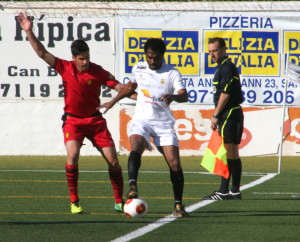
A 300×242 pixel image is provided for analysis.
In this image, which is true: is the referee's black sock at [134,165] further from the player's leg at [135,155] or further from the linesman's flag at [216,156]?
the linesman's flag at [216,156]

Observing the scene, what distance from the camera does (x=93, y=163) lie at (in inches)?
717

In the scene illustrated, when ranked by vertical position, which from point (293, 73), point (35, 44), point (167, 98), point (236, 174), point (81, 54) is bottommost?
point (236, 174)

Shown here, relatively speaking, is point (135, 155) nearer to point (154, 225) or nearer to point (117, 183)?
point (117, 183)

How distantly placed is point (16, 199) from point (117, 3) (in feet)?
30.7

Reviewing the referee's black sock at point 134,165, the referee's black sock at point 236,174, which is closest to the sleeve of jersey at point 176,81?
the referee's black sock at point 134,165

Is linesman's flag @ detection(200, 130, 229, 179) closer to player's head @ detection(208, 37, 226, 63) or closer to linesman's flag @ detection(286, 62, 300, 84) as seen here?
player's head @ detection(208, 37, 226, 63)

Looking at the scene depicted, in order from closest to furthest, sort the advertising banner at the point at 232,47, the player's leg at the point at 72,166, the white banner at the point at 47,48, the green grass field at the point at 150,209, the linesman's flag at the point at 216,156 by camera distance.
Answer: the green grass field at the point at 150,209 < the player's leg at the point at 72,166 < the linesman's flag at the point at 216,156 < the advertising banner at the point at 232,47 < the white banner at the point at 47,48

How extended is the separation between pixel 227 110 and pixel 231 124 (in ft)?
0.63

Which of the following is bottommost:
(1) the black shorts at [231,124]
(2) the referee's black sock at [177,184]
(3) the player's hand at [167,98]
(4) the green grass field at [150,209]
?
(4) the green grass field at [150,209]

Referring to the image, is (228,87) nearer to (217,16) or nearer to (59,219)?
(59,219)

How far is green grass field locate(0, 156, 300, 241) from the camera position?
8.08 metres

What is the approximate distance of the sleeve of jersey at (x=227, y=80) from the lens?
37.7 feet

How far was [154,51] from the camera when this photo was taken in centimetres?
955

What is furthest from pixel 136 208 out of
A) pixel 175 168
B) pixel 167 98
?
pixel 167 98
